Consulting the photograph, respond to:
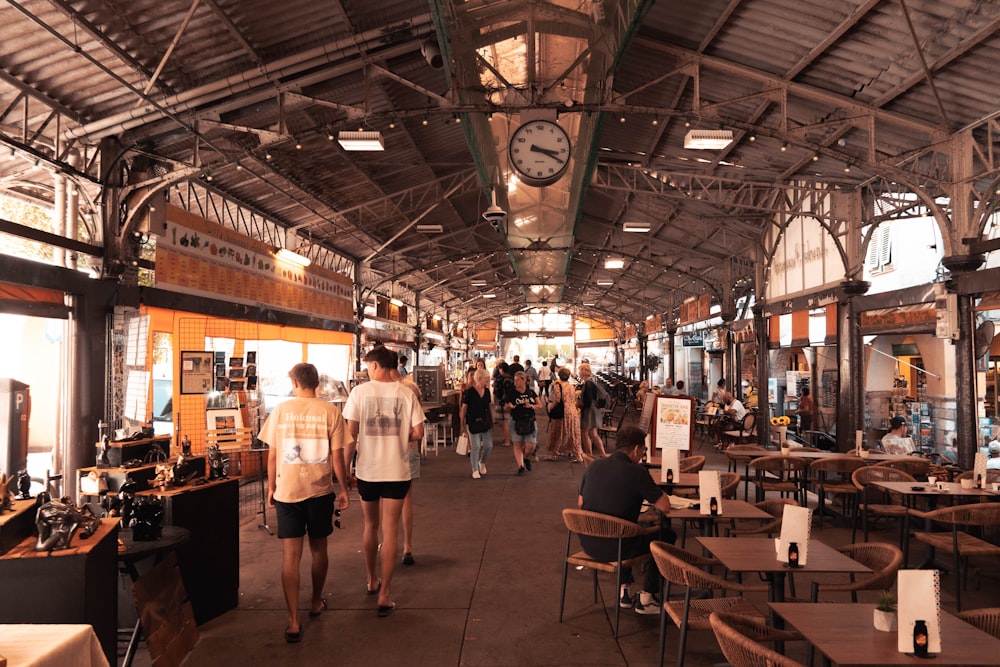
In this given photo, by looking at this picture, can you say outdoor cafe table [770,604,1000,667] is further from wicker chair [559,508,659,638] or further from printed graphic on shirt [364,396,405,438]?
printed graphic on shirt [364,396,405,438]

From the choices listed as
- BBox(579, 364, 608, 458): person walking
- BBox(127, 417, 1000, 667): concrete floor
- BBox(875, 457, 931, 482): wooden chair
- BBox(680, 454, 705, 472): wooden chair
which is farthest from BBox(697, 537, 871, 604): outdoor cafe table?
BBox(579, 364, 608, 458): person walking

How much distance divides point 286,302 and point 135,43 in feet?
17.5

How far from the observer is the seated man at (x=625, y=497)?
4.27m

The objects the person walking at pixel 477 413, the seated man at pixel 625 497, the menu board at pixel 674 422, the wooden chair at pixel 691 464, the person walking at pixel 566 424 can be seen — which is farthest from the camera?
the person walking at pixel 566 424

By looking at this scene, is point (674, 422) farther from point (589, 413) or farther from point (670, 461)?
point (589, 413)

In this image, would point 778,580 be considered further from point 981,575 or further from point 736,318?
point 736,318

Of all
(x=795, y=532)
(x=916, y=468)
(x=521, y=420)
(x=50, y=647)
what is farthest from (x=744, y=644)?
(x=521, y=420)

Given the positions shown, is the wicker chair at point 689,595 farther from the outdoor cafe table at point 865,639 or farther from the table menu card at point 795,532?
the outdoor cafe table at point 865,639

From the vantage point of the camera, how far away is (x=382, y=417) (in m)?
4.61

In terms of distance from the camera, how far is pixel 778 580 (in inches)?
139

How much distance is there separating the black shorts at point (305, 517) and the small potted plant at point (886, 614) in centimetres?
288

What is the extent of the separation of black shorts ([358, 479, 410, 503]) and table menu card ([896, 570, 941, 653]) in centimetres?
302

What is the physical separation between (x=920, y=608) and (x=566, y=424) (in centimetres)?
936

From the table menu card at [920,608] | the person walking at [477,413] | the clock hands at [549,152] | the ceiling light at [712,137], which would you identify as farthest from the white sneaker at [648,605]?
the ceiling light at [712,137]
